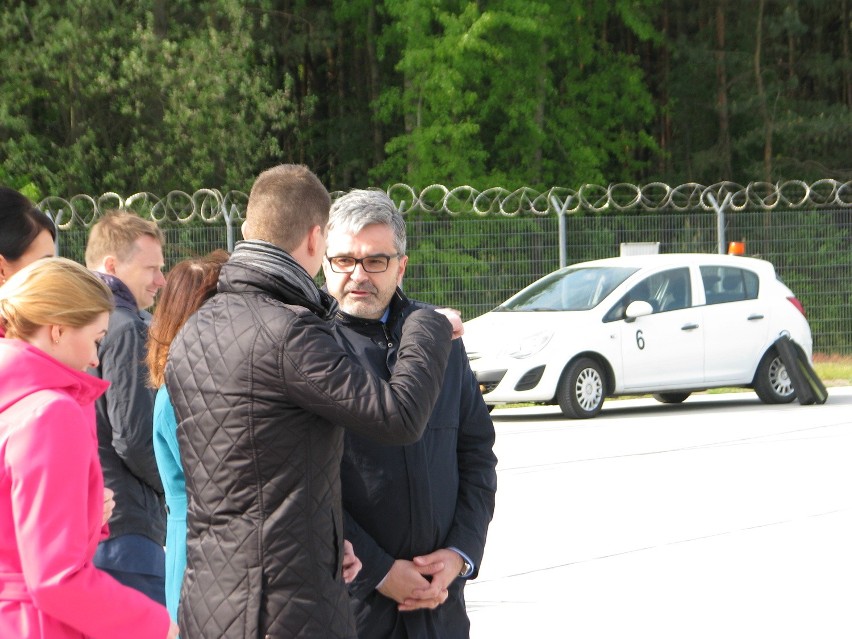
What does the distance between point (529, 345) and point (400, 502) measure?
11.6m

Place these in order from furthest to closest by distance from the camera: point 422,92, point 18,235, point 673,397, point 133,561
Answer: point 422,92 < point 673,397 < point 133,561 < point 18,235

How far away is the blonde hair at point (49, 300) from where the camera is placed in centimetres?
298

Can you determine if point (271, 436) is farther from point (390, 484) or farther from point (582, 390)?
point (582, 390)

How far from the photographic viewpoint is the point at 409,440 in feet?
10.9

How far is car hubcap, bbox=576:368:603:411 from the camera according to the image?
50.6ft

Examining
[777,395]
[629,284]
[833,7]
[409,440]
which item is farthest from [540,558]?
[833,7]

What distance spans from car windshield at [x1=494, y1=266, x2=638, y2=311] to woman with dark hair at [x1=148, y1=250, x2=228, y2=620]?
462 inches

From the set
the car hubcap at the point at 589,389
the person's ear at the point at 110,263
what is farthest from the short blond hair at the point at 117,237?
the car hubcap at the point at 589,389

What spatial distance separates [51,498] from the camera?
2.77 metres

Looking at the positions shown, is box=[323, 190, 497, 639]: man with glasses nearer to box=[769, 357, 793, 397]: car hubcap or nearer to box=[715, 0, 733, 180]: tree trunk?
box=[769, 357, 793, 397]: car hubcap

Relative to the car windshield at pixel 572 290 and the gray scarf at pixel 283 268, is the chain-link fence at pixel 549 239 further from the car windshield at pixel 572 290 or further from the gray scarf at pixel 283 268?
the gray scarf at pixel 283 268

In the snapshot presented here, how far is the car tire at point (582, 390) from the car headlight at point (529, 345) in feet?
1.29

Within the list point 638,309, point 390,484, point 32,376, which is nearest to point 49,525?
point 32,376

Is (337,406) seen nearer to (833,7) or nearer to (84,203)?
(84,203)
